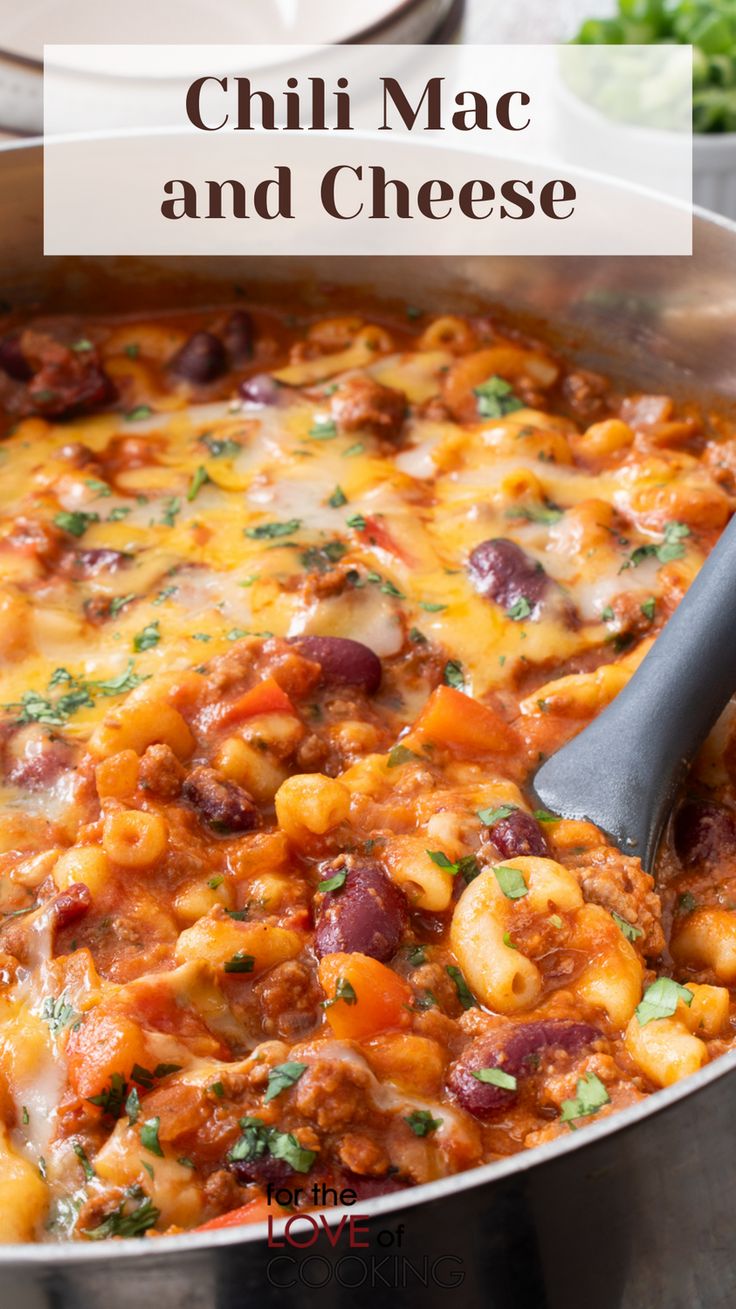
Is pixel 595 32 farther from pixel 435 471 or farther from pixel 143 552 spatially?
pixel 143 552

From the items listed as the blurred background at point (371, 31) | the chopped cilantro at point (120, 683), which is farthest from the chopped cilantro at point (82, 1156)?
the blurred background at point (371, 31)

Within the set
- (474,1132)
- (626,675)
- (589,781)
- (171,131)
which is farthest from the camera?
(171,131)

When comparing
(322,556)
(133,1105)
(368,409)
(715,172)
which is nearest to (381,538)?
(322,556)

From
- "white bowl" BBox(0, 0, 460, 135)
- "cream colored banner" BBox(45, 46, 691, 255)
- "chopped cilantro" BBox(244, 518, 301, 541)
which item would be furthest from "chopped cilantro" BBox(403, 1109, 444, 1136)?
"white bowl" BBox(0, 0, 460, 135)

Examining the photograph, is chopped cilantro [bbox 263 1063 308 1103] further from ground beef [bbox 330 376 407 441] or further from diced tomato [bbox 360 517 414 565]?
ground beef [bbox 330 376 407 441]

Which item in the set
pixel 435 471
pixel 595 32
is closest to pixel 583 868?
pixel 435 471
